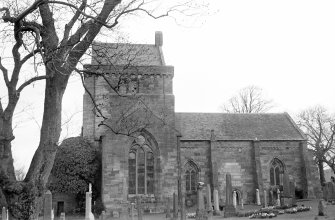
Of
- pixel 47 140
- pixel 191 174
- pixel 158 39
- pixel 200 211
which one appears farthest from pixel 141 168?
pixel 47 140

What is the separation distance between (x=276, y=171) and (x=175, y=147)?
11405mm

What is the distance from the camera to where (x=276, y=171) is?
35719 mm

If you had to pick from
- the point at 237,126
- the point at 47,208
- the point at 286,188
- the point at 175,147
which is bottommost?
the point at 47,208

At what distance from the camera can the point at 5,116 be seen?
740 cm

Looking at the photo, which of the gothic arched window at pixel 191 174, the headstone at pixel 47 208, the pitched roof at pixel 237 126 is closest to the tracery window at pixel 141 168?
the gothic arched window at pixel 191 174

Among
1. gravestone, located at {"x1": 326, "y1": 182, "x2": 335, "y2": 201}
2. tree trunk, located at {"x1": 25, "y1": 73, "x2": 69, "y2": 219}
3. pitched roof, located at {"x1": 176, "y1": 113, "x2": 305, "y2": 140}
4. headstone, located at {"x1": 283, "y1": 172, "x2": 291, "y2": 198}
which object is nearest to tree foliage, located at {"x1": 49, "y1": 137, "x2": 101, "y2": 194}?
pitched roof, located at {"x1": 176, "y1": 113, "x2": 305, "y2": 140}

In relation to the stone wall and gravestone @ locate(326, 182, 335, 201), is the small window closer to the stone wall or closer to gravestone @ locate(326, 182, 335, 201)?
the stone wall

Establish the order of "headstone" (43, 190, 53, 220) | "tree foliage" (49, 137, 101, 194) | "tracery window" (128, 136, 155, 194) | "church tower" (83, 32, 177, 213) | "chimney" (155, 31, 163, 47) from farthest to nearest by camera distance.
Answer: "chimney" (155, 31, 163, 47), "tree foliage" (49, 137, 101, 194), "tracery window" (128, 136, 155, 194), "church tower" (83, 32, 177, 213), "headstone" (43, 190, 53, 220)

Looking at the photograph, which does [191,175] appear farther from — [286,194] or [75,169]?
[75,169]

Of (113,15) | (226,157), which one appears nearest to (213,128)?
(226,157)

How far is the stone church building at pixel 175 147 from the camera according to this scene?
2808 centimetres

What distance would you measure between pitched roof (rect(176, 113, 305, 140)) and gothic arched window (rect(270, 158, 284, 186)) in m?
2.11

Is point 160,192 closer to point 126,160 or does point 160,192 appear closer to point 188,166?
point 126,160

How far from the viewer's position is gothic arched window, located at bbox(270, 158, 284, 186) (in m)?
35.4
